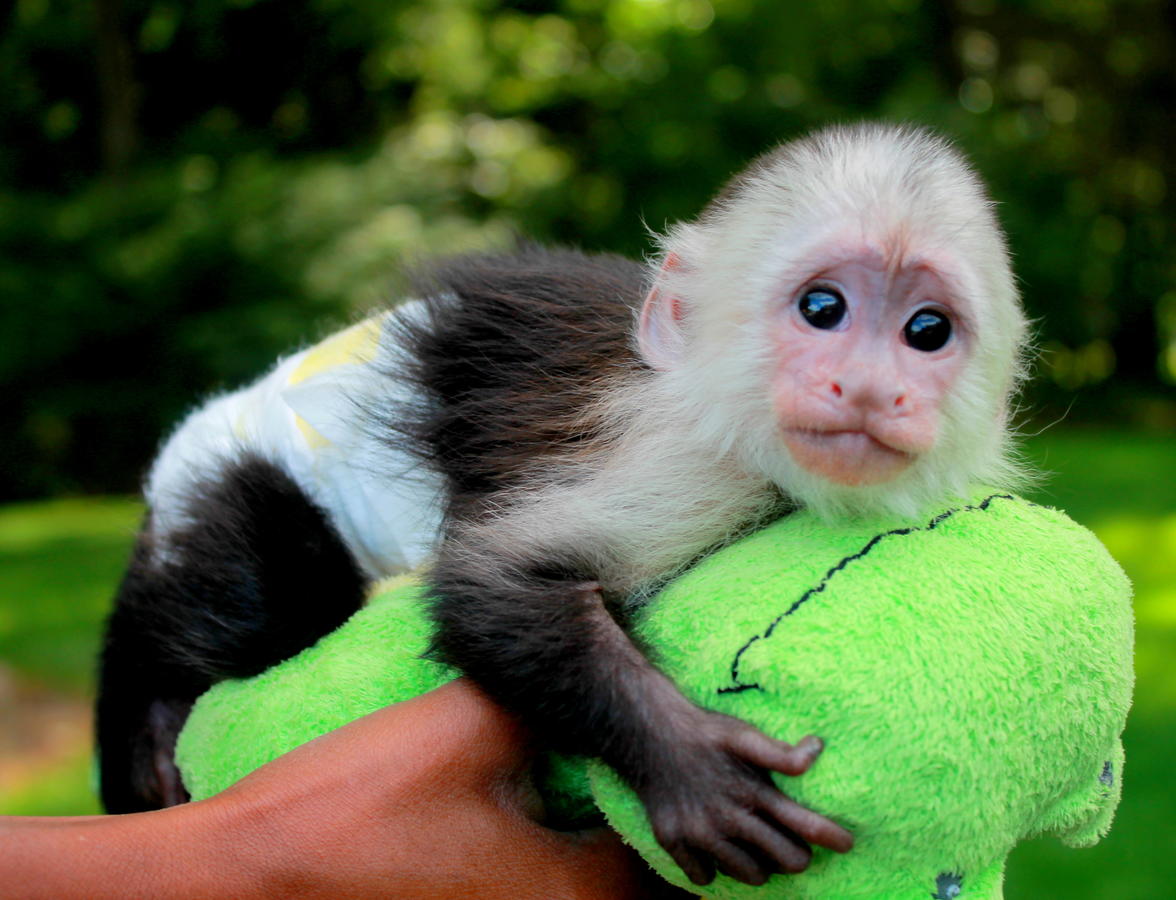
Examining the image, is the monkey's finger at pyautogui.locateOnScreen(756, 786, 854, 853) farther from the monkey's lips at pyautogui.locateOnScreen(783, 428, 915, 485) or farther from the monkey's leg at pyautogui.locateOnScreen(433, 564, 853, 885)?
the monkey's lips at pyautogui.locateOnScreen(783, 428, 915, 485)

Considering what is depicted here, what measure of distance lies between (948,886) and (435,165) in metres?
12.9

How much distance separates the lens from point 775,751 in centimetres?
143

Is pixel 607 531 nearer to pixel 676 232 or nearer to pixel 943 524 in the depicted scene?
pixel 943 524

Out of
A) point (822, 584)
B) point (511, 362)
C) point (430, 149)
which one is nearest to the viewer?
point (822, 584)

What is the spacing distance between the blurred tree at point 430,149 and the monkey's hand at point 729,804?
9.18 m

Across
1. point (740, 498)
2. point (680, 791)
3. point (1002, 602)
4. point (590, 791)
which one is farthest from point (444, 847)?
point (1002, 602)

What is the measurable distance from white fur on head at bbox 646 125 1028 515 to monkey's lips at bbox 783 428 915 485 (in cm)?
3

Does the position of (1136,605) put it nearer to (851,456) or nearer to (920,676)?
(851,456)

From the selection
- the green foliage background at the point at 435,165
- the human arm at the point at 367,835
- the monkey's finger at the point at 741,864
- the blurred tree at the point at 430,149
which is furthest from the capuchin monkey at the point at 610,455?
the blurred tree at the point at 430,149

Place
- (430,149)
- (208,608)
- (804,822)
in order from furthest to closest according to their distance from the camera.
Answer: (430,149) → (208,608) → (804,822)

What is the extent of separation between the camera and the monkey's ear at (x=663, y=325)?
2.05 metres

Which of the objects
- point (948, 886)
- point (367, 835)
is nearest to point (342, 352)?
point (367, 835)

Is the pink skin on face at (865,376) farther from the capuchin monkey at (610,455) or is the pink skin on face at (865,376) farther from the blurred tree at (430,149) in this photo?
the blurred tree at (430,149)

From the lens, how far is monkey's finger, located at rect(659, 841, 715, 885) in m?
1.51
